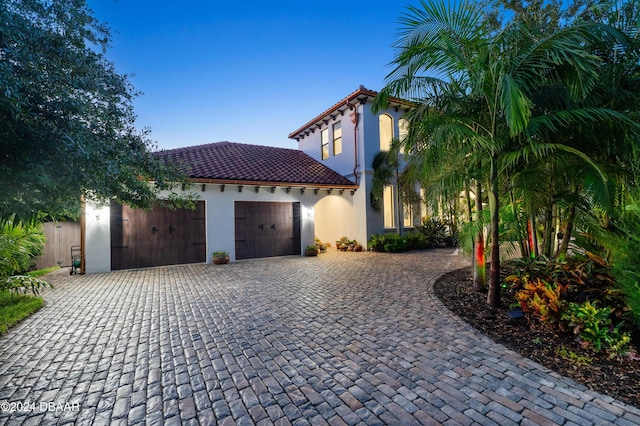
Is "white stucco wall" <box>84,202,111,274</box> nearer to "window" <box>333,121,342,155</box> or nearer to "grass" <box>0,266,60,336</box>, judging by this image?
"grass" <box>0,266,60,336</box>

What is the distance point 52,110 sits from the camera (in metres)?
2.83

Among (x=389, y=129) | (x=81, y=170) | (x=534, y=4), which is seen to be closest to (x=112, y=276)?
(x=81, y=170)

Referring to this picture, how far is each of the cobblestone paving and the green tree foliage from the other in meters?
1.91

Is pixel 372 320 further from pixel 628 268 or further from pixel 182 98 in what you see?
pixel 182 98

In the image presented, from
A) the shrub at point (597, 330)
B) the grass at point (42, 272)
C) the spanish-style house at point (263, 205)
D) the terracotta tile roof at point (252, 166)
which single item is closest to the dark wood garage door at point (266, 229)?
the spanish-style house at point (263, 205)

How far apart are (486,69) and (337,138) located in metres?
10.6

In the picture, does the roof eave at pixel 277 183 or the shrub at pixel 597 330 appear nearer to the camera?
the shrub at pixel 597 330

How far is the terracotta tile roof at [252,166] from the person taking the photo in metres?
10.9

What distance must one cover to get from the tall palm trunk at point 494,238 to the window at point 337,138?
10385 mm

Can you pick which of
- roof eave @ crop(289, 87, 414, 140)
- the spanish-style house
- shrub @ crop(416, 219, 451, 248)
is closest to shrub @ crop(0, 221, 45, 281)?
the spanish-style house

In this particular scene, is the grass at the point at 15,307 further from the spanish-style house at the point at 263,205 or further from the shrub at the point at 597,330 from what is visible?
the shrub at the point at 597,330

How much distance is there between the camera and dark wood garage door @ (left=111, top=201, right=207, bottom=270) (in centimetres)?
930

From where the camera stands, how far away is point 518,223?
5.30 meters

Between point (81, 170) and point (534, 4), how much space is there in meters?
14.9
